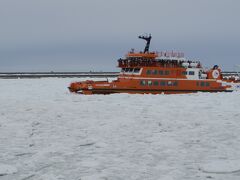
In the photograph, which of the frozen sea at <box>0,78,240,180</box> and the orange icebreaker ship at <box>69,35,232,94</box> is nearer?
the frozen sea at <box>0,78,240,180</box>

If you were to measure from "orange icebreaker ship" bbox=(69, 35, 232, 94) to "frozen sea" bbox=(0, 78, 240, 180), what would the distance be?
10.6 m

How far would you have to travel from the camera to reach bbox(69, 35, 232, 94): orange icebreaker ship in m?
28.0

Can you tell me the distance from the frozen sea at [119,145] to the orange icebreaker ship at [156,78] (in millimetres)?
10571

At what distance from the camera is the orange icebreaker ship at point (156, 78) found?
28047 millimetres

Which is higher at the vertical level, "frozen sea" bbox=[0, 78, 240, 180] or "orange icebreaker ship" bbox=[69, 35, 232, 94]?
"orange icebreaker ship" bbox=[69, 35, 232, 94]

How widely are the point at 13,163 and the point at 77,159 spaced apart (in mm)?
1475

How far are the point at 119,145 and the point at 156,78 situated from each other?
18865 millimetres

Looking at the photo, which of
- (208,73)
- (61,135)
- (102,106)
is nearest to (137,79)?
(208,73)

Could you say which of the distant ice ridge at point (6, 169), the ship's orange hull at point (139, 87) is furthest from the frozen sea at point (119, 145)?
the ship's orange hull at point (139, 87)

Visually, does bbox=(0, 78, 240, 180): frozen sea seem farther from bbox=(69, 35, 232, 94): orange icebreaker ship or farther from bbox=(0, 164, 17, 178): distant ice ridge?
bbox=(69, 35, 232, 94): orange icebreaker ship

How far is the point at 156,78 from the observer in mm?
28875

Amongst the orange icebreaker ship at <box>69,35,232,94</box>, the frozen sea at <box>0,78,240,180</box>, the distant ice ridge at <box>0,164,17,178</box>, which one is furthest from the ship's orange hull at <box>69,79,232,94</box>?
the distant ice ridge at <box>0,164,17,178</box>

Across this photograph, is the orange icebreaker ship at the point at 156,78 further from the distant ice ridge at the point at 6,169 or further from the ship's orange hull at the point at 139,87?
the distant ice ridge at the point at 6,169

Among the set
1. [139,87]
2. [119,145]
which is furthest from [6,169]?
[139,87]
